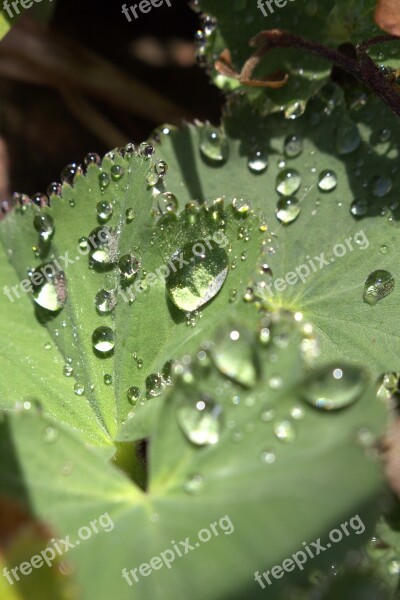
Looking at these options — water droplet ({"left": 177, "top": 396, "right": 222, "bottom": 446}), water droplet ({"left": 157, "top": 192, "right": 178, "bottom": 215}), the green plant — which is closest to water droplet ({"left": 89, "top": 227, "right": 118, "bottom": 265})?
the green plant

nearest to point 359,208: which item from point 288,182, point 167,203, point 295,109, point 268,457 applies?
point 288,182

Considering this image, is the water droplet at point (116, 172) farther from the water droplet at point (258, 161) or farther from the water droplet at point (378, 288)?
the water droplet at point (378, 288)

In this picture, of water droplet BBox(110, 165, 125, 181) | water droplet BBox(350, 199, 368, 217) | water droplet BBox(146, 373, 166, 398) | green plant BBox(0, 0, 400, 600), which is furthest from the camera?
water droplet BBox(350, 199, 368, 217)

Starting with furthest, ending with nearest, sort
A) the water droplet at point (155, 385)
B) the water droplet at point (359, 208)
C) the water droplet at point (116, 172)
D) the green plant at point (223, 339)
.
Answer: the water droplet at point (359, 208) < the water droplet at point (116, 172) < the water droplet at point (155, 385) < the green plant at point (223, 339)

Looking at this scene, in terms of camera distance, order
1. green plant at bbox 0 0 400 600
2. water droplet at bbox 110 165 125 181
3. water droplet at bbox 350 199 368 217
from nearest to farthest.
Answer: green plant at bbox 0 0 400 600
water droplet at bbox 110 165 125 181
water droplet at bbox 350 199 368 217

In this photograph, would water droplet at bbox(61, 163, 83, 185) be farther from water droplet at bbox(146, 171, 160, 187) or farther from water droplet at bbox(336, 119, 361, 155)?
water droplet at bbox(336, 119, 361, 155)

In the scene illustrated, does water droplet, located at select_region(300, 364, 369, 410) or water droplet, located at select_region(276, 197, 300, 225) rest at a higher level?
water droplet, located at select_region(276, 197, 300, 225)

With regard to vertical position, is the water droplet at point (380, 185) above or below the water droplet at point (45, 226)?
below

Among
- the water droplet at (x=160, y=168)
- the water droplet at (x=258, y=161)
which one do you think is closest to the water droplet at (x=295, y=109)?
the water droplet at (x=258, y=161)
